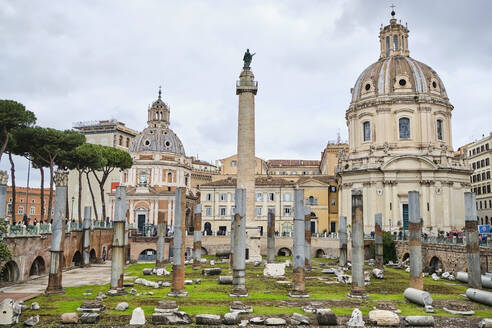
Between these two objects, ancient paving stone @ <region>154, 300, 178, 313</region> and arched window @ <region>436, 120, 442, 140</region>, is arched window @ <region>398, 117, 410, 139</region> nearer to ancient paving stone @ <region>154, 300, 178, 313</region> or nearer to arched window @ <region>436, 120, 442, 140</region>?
arched window @ <region>436, 120, 442, 140</region>

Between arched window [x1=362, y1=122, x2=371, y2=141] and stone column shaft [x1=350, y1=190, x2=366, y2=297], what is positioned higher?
arched window [x1=362, y1=122, x2=371, y2=141]

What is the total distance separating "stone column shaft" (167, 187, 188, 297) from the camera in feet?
77.8

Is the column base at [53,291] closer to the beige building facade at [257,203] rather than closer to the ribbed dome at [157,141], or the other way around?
the beige building facade at [257,203]

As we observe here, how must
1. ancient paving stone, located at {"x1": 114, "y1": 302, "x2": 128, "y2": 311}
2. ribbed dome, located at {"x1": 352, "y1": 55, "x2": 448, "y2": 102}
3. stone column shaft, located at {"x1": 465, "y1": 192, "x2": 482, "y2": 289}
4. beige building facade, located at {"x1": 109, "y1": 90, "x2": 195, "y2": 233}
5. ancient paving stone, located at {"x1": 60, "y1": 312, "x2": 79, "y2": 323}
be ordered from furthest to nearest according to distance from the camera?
beige building facade, located at {"x1": 109, "y1": 90, "x2": 195, "y2": 233} → ribbed dome, located at {"x1": 352, "y1": 55, "x2": 448, "y2": 102} → stone column shaft, located at {"x1": 465, "y1": 192, "x2": 482, "y2": 289} → ancient paving stone, located at {"x1": 114, "y1": 302, "x2": 128, "y2": 311} → ancient paving stone, located at {"x1": 60, "y1": 312, "x2": 79, "y2": 323}

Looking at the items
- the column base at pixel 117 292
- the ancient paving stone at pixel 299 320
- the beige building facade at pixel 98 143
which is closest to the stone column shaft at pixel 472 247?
the ancient paving stone at pixel 299 320

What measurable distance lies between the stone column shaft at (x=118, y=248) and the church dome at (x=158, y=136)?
50.4m

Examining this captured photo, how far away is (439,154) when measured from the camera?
53.5 m

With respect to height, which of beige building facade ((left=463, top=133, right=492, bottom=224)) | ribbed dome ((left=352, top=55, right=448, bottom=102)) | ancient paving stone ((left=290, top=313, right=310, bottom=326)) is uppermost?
ribbed dome ((left=352, top=55, right=448, bottom=102))

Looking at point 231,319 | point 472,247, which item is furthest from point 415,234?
point 231,319

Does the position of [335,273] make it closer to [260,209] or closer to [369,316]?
[369,316]

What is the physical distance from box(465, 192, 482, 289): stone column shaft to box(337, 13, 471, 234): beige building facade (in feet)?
77.2

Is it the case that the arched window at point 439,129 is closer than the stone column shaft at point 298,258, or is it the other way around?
the stone column shaft at point 298,258

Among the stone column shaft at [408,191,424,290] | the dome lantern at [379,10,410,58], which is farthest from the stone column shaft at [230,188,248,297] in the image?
the dome lantern at [379,10,410,58]

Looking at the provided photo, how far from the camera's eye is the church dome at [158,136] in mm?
76000
